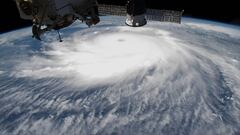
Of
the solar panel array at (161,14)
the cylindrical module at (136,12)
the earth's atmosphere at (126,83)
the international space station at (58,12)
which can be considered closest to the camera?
the international space station at (58,12)

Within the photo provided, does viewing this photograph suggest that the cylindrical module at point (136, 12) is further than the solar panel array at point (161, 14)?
No

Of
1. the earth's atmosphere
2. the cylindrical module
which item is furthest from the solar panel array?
the earth's atmosphere

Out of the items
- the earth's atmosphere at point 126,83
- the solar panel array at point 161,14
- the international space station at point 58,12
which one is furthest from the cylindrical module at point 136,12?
the earth's atmosphere at point 126,83

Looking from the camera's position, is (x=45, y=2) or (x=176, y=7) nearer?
(x=45, y=2)

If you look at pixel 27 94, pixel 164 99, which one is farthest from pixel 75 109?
pixel 164 99

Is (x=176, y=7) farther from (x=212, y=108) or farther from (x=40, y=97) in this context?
(x=40, y=97)

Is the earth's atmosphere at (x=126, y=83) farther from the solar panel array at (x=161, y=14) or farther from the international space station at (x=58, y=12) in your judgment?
the international space station at (x=58, y=12)
